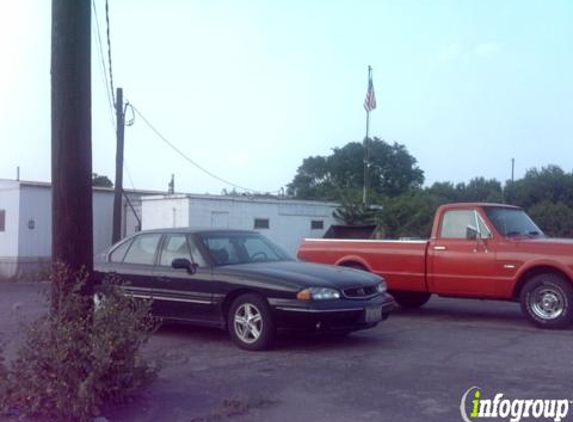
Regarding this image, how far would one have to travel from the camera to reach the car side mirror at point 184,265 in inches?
376

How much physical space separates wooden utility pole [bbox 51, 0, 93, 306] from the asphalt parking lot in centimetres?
69

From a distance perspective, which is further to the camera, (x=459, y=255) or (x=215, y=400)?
(x=459, y=255)

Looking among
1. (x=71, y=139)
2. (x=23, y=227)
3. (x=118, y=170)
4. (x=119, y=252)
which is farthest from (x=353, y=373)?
(x=23, y=227)

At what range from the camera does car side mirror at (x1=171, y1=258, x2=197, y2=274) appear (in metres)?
9.55

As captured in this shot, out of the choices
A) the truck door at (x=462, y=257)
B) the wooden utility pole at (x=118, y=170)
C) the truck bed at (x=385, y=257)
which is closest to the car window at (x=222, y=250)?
the truck bed at (x=385, y=257)

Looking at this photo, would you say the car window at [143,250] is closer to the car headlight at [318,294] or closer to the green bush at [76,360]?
the car headlight at [318,294]

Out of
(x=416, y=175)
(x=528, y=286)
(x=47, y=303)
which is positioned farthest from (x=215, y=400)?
(x=416, y=175)

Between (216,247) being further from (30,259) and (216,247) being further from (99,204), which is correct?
(99,204)

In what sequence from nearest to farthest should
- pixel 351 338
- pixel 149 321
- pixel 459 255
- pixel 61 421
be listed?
1. pixel 61 421
2. pixel 149 321
3. pixel 351 338
4. pixel 459 255

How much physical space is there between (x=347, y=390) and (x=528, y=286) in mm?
4944

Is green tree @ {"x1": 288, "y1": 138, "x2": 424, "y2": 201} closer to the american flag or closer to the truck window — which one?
the american flag

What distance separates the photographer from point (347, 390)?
6852mm

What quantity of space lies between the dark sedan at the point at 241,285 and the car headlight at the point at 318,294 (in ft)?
0.04

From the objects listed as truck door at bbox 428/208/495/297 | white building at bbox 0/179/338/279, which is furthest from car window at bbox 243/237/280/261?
white building at bbox 0/179/338/279
